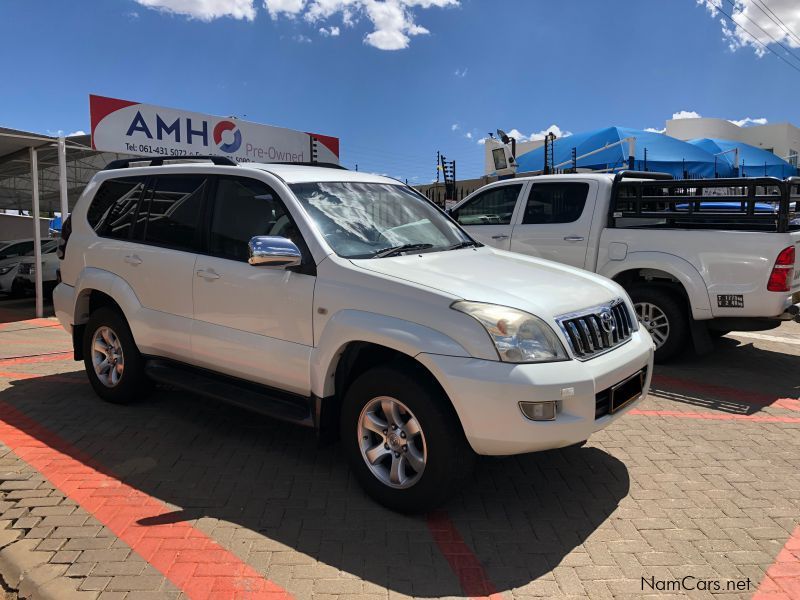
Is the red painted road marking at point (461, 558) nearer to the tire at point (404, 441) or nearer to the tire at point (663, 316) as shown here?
the tire at point (404, 441)

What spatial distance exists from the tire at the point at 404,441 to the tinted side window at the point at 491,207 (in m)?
4.74

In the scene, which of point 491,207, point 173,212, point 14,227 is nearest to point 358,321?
point 173,212

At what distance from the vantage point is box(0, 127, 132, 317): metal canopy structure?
10.8 m

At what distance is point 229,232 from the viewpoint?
420 centimetres

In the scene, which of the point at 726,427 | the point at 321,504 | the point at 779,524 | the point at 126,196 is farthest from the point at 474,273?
the point at 126,196

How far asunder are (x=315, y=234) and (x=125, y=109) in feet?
29.0

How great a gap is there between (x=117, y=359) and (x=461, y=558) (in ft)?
11.2

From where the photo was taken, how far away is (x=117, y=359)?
16.6 feet

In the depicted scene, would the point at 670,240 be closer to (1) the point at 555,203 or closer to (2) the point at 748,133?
(1) the point at 555,203

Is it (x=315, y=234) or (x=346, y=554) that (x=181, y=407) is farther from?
(x=346, y=554)

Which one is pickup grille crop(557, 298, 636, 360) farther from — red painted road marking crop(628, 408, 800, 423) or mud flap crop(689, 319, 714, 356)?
mud flap crop(689, 319, 714, 356)

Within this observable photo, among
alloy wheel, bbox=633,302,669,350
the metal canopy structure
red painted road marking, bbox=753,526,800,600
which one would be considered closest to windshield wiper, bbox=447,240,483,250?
red painted road marking, bbox=753,526,800,600

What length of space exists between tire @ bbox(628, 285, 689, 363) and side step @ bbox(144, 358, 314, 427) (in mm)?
4107

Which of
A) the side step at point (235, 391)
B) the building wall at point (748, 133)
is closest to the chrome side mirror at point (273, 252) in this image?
the side step at point (235, 391)
